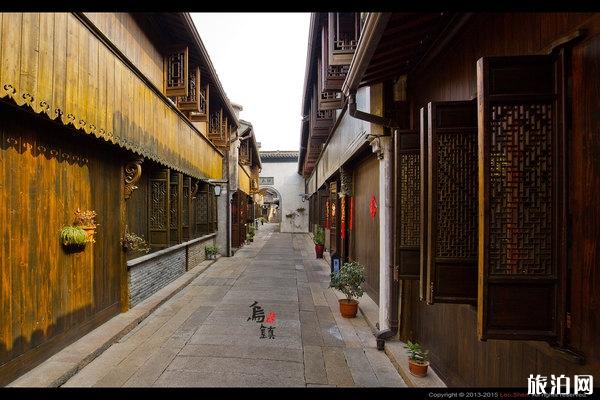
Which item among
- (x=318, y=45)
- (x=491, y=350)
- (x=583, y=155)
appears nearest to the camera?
(x=583, y=155)

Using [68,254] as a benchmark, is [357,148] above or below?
above

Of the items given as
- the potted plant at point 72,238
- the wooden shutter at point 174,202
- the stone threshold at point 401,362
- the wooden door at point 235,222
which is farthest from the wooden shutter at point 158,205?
the wooden door at point 235,222

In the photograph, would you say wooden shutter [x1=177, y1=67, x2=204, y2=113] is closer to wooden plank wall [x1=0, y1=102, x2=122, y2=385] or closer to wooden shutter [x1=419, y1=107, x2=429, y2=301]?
wooden plank wall [x1=0, y1=102, x2=122, y2=385]

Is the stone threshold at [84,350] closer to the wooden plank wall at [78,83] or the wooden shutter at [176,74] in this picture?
the wooden plank wall at [78,83]

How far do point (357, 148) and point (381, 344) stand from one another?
4.00 m

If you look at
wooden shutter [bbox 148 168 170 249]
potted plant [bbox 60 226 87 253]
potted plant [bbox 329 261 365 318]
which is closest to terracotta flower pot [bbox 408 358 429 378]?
potted plant [bbox 329 261 365 318]

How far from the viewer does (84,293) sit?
558cm

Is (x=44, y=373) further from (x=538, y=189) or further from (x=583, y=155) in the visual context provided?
(x=583, y=155)

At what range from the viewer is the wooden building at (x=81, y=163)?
3963 millimetres

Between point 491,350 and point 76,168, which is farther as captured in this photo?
point 76,168

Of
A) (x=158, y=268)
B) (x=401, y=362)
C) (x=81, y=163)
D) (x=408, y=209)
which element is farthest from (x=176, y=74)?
→ (x=401, y=362)

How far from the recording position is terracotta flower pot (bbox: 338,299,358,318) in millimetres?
6878

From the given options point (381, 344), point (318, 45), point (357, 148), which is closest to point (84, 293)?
point (381, 344)

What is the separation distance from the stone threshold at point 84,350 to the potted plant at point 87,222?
162cm
